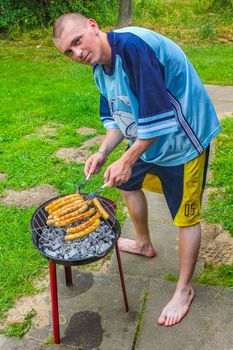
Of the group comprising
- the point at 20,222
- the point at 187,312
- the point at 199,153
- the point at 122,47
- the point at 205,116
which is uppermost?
the point at 122,47

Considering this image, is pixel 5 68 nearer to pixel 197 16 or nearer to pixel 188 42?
pixel 188 42

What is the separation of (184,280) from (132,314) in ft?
1.29

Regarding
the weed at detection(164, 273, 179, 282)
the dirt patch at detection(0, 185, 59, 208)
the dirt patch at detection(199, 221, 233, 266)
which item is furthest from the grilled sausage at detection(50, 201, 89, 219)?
Result: the dirt patch at detection(0, 185, 59, 208)

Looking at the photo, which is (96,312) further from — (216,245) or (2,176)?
(2,176)

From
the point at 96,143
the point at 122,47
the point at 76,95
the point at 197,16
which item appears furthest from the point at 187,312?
the point at 197,16

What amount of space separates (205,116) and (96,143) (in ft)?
9.39

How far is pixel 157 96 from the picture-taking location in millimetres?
2312

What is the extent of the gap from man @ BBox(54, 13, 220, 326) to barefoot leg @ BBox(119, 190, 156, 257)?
0.10 metres

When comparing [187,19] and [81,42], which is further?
[187,19]

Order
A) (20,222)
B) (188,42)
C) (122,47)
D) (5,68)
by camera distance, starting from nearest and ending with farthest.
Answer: (122,47) < (20,222) < (5,68) < (188,42)

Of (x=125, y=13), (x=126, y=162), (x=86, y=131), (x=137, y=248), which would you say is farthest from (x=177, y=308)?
(x=125, y=13)

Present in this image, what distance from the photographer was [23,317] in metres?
2.99

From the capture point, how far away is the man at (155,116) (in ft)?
7.61

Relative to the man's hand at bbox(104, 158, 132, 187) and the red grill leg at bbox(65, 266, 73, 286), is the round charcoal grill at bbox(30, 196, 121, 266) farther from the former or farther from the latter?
the red grill leg at bbox(65, 266, 73, 286)
